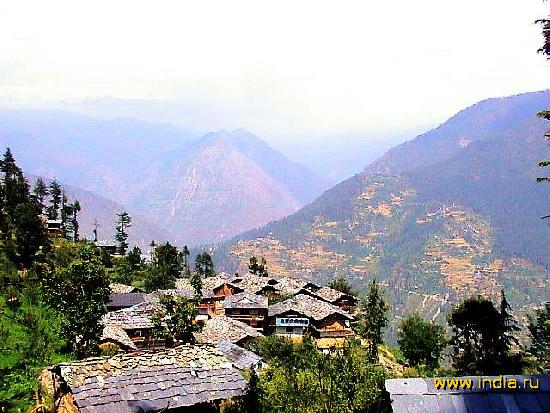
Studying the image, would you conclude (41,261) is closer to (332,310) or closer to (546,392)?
(332,310)

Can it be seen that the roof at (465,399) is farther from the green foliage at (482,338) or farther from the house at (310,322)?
the house at (310,322)

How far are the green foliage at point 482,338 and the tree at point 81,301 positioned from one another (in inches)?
888

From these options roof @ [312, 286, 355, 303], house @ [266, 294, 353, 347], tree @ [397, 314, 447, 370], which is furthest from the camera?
roof @ [312, 286, 355, 303]

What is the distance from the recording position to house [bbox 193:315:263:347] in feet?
160

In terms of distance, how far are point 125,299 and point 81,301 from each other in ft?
102

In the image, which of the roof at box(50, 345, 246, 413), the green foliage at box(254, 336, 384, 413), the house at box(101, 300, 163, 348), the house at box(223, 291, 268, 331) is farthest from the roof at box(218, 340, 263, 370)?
the roof at box(50, 345, 246, 413)

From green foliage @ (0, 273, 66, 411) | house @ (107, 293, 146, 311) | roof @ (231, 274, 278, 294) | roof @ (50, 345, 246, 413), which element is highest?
roof @ (50, 345, 246, 413)

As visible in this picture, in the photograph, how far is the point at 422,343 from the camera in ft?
175

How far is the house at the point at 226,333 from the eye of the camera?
48781 mm

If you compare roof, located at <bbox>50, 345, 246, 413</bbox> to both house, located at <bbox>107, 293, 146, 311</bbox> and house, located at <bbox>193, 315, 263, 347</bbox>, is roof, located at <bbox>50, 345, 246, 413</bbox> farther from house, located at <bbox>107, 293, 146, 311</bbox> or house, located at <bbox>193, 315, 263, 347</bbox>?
house, located at <bbox>107, 293, 146, 311</bbox>

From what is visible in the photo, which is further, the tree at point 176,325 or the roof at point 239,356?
the tree at point 176,325

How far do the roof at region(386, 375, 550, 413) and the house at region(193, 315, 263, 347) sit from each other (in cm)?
4027

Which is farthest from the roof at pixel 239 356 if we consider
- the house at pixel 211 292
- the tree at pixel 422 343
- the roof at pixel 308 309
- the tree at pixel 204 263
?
the tree at pixel 204 263

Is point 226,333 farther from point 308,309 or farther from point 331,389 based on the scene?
point 331,389
